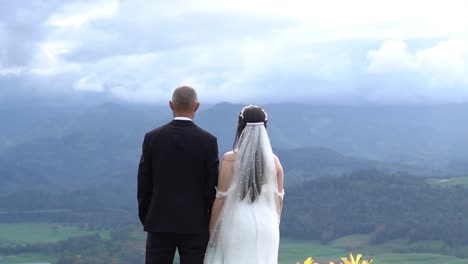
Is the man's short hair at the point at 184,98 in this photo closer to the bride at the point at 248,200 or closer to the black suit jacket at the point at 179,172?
the black suit jacket at the point at 179,172

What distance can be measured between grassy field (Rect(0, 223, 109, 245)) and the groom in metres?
152

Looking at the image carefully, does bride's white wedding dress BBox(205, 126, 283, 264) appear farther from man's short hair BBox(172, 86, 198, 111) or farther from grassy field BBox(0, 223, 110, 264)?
grassy field BBox(0, 223, 110, 264)

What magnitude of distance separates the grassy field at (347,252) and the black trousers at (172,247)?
295ft

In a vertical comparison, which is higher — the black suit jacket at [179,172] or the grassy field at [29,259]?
the black suit jacket at [179,172]

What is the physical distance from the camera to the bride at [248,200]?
7117mm

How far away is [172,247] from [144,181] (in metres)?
0.60

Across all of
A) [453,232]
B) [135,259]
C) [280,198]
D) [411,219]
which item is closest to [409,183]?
[411,219]

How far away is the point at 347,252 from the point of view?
129 metres

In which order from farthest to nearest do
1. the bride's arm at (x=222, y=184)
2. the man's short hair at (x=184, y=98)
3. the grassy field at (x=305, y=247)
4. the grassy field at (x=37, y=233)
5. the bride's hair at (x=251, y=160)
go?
the grassy field at (x=37, y=233) → the grassy field at (x=305, y=247) → the bride's hair at (x=251, y=160) → the bride's arm at (x=222, y=184) → the man's short hair at (x=184, y=98)

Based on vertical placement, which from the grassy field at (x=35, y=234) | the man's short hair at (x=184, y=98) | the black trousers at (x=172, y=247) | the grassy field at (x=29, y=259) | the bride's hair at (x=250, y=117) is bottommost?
the grassy field at (x=29, y=259)

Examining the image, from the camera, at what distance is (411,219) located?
167750 mm

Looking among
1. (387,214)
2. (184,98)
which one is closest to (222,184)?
(184,98)

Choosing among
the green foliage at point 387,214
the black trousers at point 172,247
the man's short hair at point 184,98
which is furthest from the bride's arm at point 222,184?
the green foliage at point 387,214

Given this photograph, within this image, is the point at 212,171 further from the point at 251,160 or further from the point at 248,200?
the point at 248,200
